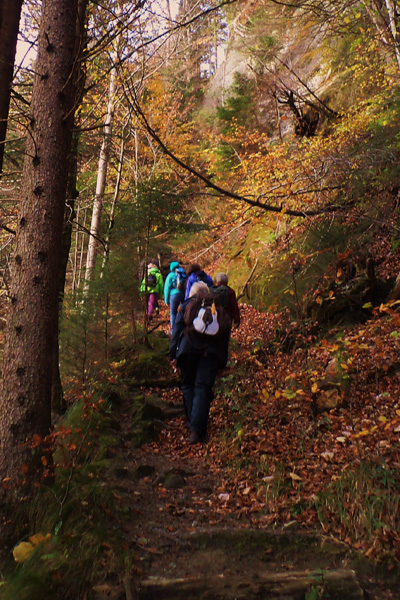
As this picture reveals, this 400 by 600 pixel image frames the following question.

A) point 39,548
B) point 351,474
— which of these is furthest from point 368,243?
point 39,548

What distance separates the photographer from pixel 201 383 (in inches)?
221

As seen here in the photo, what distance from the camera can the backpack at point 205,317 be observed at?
18.3 feet

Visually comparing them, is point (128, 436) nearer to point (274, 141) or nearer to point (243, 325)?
point (243, 325)

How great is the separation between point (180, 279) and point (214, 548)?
7.04 m

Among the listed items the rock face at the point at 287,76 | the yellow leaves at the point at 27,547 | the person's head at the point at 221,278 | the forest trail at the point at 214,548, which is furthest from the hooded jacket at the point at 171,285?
the rock face at the point at 287,76

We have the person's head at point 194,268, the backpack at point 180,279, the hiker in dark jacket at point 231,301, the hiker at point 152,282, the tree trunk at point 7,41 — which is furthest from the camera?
the hiker at point 152,282

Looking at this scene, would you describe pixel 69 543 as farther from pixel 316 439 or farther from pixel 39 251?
pixel 316 439

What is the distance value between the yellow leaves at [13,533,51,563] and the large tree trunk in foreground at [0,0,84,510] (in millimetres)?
623

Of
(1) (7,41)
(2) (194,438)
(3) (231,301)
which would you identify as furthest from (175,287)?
(1) (7,41)

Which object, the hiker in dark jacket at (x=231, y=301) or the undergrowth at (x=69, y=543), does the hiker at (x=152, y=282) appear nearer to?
the hiker in dark jacket at (x=231, y=301)

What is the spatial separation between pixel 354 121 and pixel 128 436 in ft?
31.5

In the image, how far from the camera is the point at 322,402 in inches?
211

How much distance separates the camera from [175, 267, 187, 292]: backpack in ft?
31.6

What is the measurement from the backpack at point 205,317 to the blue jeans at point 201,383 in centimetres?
34
